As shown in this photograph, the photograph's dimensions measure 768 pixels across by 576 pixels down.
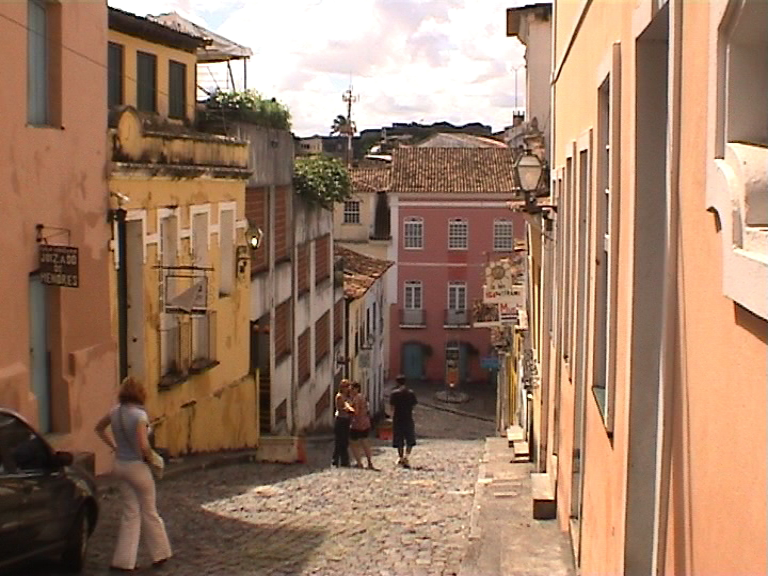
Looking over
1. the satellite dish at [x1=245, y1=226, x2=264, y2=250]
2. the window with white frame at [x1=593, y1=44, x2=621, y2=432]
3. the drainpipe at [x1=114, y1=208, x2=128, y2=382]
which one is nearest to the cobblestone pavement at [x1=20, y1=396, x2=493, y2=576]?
the drainpipe at [x1=114, y1=208, x2=128, y2=382]

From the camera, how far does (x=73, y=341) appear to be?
14133mm

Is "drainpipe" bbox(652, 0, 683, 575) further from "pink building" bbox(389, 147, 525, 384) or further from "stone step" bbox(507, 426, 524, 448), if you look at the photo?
"pink building" bbox(389, 147, 525, 384)

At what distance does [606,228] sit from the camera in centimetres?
782

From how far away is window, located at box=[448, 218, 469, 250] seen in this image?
2126 inches

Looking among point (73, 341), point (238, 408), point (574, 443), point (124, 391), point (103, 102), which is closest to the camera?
point (124, 391)

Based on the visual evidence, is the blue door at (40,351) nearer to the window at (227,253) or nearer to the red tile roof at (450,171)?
the window at (227,253)

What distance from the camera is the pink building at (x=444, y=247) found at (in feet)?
175

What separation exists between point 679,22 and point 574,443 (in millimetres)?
6378

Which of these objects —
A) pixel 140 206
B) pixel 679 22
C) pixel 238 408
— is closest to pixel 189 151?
pixel 140 206

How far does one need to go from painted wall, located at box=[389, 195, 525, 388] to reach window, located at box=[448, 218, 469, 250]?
0.58 ft

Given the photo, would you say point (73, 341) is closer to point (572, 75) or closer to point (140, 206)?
point (140, 206)

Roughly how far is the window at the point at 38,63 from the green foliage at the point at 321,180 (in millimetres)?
15307

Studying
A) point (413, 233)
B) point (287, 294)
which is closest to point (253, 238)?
point (287, 294)

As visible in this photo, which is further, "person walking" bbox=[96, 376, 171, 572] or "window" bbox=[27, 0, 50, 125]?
"window" bbox=[27, 0, 50, 125]
